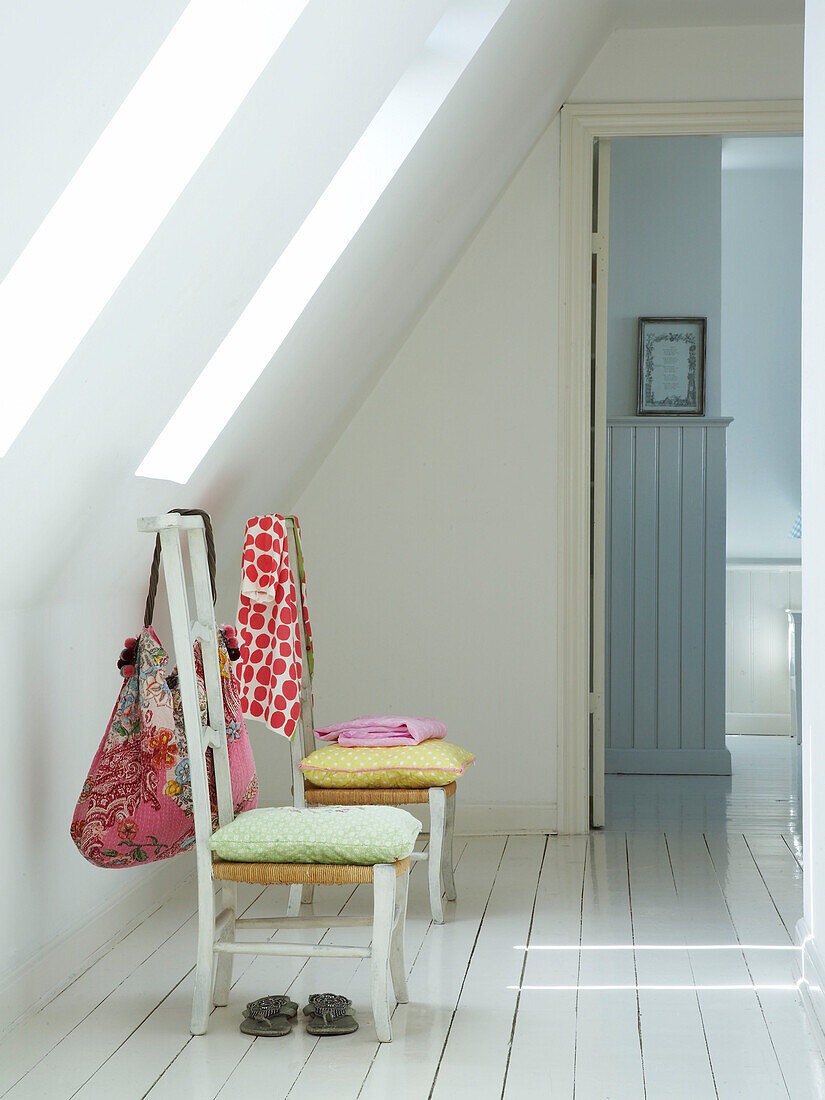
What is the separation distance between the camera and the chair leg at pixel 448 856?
3.17m

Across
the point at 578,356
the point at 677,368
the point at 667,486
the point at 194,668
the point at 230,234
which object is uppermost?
the point at 677,368

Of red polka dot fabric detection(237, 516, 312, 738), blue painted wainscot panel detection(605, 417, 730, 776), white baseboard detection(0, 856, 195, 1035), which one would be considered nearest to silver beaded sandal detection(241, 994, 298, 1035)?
white baseboard detection(0, 856, 195, 1035)

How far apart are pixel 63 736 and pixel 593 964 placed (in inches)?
50.4

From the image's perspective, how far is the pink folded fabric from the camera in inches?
122

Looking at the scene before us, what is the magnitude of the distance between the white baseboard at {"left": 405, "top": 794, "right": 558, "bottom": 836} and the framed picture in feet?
7.57

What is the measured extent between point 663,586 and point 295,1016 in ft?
11.4

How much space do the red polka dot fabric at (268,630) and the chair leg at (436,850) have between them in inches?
15.9

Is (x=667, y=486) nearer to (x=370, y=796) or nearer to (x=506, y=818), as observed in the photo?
(x=506, y=818)

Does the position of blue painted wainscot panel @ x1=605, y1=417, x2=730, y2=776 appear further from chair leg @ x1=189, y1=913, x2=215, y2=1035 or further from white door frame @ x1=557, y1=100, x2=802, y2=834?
chair leg @ x1=189, y1=913, x2=215, y2=1035

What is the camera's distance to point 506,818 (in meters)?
4.05

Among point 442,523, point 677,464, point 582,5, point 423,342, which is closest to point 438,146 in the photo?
point 582,5

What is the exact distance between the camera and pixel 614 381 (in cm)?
565

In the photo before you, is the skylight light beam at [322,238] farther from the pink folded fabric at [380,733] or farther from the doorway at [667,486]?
the doorway at [667,486]

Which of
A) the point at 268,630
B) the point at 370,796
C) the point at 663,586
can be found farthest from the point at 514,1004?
the point at 663,586
